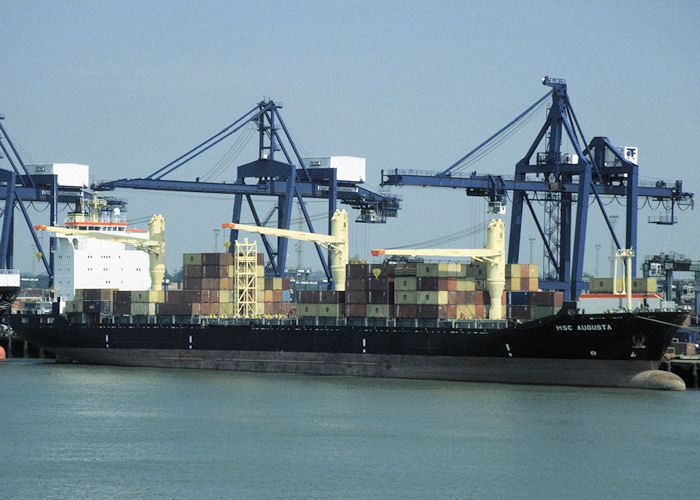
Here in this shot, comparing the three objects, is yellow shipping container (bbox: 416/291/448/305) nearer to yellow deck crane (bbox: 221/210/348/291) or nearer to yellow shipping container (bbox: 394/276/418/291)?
yellow shipping container (bbox: 394/276/418/291)

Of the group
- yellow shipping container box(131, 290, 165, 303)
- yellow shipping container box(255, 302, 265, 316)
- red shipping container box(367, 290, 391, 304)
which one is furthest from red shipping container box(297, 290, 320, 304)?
yellow shipping container box(131, 290, 165, 303)

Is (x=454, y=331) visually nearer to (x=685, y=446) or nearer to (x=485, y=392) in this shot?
(x=485, y=392)

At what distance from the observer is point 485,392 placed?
168 ft

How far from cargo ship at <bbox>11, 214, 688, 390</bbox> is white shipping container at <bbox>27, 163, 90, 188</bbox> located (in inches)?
608

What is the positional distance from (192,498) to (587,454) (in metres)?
13.5

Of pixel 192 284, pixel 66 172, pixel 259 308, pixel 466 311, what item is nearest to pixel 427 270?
pixel 466 311

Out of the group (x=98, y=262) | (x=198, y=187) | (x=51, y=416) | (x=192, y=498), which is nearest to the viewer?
(x=192, y=498)

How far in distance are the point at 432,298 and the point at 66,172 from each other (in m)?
38.2

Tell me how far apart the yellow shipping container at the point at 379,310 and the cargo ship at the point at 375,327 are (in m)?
0.07

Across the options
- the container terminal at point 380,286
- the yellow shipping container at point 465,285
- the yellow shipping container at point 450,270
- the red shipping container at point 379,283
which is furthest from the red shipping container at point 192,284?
the yellow shipping container at point 465,285

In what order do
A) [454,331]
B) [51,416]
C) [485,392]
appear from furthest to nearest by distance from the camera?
1. [454,331]
2. [485,392]
3. [51,416]

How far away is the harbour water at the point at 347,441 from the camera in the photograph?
33.2 meters

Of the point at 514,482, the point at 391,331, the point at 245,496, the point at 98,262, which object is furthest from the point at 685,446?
the point at 98,262

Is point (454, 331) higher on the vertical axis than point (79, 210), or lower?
lower
